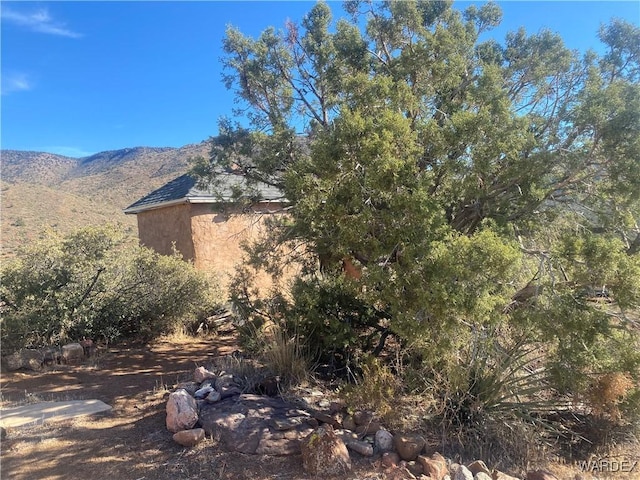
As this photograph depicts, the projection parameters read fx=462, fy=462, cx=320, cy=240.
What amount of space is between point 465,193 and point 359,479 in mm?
3523

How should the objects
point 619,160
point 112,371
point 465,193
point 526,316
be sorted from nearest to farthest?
point 526,316
point 619,160
point 465,193
point 112,371

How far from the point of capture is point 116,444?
4984mm

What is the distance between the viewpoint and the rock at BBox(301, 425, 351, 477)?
4.29 meters

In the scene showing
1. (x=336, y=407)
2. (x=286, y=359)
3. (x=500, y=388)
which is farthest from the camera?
(x=286, y=359)

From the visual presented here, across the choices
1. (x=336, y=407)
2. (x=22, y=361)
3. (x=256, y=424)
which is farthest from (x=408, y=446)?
(x=22, y=361)

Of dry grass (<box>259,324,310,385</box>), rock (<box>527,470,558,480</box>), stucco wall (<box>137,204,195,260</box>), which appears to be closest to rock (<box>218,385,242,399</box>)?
dry grass (<box>259,324,310,385</box>)

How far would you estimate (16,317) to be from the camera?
26.7 feet

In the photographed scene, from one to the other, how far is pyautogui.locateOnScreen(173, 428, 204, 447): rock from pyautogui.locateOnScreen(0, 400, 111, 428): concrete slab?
70.9 inches

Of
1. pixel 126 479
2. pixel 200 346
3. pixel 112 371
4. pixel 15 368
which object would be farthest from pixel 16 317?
pixel 126 479

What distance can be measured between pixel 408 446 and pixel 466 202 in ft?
10.8

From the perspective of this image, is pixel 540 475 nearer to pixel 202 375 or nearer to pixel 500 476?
pixel 500 476

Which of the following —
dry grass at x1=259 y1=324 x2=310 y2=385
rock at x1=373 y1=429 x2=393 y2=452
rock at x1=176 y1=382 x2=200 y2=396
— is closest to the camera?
rock at x1=373 y1=429 x2=393 y2=452

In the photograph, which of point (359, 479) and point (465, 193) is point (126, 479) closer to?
point (359, 479)

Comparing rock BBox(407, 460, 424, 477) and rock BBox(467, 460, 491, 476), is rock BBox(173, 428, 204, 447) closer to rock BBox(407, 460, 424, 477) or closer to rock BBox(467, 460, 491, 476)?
rock BBox(407, 460, 424, 477)
